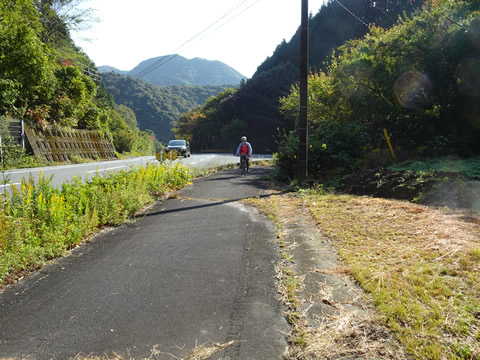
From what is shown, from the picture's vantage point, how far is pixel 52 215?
4.59 metres

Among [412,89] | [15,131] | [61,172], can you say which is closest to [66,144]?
[15,131]

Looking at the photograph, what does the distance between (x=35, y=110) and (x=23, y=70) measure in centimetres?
312

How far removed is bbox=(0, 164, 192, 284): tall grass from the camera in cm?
389

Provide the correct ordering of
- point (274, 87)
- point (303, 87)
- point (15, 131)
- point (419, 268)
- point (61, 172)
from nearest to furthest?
1. point (419, 268)
2. point (303, 87)
3. point (61, 172)
4. point (15, 131)
5. point (274, 87)

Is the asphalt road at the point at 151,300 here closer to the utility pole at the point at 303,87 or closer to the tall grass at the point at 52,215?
the tall grass at the point at 52,215

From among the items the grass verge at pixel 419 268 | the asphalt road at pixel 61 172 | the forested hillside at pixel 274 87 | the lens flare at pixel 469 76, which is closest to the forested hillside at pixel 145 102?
the forested hillside at pixel 274 87

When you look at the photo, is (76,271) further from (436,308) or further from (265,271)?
(436,308)

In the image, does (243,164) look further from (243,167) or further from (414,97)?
(414,97)

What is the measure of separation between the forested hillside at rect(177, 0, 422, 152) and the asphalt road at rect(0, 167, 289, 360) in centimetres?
4951

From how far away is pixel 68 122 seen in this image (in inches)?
902

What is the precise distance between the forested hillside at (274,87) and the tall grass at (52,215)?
4806 centimetres

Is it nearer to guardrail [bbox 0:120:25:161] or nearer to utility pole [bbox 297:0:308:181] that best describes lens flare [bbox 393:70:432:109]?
utility pole [bbox 297:0:308:181]

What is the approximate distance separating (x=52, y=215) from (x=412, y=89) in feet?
44.6

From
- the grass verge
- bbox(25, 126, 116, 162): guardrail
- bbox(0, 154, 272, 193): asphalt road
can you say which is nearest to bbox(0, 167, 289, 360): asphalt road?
the grass verge
